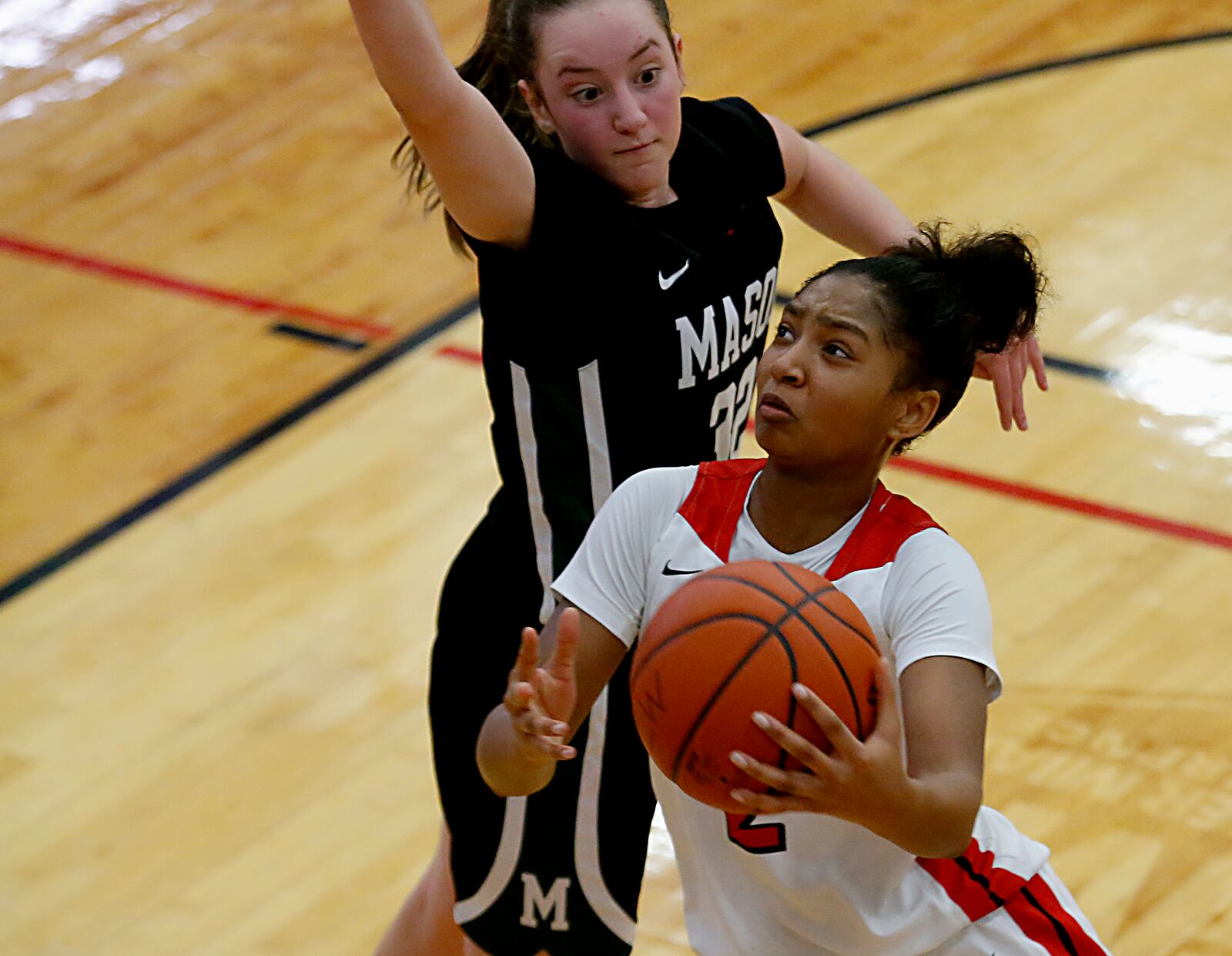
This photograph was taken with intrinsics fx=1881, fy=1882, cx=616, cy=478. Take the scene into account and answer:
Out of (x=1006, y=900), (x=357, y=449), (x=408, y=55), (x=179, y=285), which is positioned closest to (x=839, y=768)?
(x=1006, y=900)

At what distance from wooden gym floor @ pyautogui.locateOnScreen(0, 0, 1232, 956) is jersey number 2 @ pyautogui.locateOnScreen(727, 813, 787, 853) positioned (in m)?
0.69

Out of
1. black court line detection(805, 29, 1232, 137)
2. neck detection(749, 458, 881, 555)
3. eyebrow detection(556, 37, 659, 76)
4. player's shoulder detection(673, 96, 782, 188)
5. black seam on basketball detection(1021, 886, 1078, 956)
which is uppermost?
A: eyebrow detection(556, 37, 659, 76)

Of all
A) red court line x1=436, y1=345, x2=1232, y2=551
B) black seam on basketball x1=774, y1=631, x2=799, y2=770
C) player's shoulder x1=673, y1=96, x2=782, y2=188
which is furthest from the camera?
red court line x1=436, y1=345, x2=1232, y2=551

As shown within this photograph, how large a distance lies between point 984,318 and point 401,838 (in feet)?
6.68

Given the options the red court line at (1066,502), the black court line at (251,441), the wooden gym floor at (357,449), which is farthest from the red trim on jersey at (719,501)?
the black court line at (251,441)

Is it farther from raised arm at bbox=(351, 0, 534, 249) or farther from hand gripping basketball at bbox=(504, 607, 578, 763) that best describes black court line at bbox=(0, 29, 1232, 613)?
Result: hand gripping basketball at bbox=(504, 607, 578, 763)

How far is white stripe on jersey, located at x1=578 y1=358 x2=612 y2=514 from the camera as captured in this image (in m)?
2.61

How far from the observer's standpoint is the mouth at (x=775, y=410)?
2.13 m

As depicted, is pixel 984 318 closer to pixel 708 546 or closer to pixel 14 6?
pixel 708 546

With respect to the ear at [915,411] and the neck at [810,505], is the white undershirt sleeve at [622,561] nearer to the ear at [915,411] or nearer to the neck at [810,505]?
the neck at [810,505]

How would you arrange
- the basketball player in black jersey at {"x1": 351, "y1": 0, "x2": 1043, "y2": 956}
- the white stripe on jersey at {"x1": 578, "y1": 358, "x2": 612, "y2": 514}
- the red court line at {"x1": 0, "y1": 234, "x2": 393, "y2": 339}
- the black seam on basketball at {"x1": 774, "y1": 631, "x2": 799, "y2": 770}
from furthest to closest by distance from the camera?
the red court line at {"x1": 0, "y1": 234, "x2": 393, "y2": 339}, the white stripe on jersey at {"x1": 578, "y1": 358, "x2": 612, "y2": 514}, the basketball player in black jersey at {"x1": 351, "y1": 0, "x2": 1043, "y2": 956}, the black seam on basketball at {"x1": 774, "y1": 631, "x2": 799, "y2": 770}

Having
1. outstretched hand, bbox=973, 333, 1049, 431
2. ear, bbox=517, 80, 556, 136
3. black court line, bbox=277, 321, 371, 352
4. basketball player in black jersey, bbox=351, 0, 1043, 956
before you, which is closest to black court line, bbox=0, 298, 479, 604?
black court line, bbox=277, 321, 371, 352

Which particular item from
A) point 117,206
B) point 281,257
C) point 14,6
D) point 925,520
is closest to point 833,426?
point 925,520

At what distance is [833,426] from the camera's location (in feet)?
7.00
